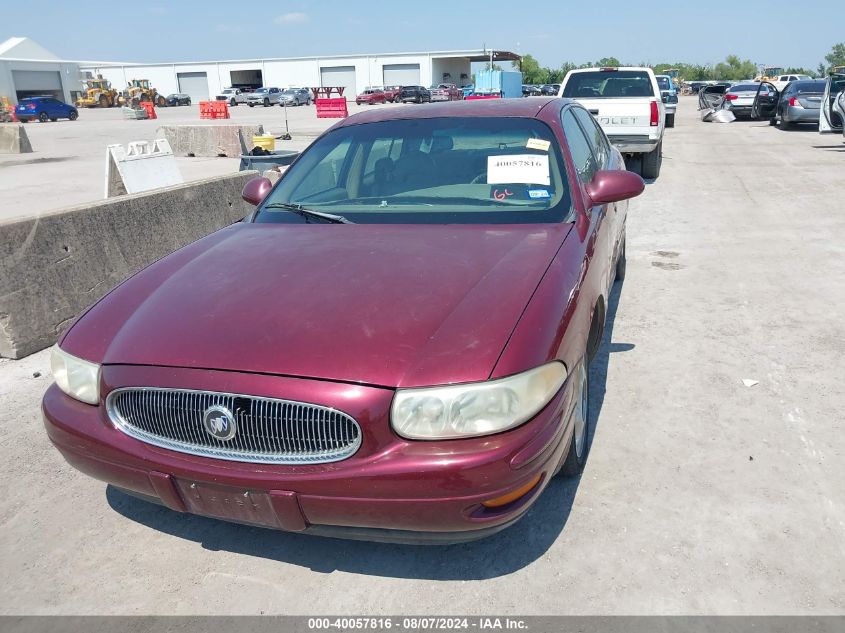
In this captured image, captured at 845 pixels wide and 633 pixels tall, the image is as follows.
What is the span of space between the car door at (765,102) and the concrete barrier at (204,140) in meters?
17.9

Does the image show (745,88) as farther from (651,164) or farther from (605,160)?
(605,160)

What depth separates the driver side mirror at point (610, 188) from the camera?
3.55m

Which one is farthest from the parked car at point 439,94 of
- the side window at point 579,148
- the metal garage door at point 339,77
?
the side window at point 579,148

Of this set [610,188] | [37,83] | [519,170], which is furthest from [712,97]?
[37,83]

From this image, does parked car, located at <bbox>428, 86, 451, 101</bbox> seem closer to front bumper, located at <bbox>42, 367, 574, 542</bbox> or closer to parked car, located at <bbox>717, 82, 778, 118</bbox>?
parked car, located at <bbox>717, 82, 778, 118</bbox>

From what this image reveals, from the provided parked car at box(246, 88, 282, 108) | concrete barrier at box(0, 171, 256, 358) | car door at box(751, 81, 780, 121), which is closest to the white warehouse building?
parked car at box(246, 88, 282, 108)

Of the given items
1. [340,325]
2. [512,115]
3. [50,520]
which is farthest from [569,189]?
[50,520]

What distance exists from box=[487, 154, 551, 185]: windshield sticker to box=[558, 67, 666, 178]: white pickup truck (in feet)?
24.1

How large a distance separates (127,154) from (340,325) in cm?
663

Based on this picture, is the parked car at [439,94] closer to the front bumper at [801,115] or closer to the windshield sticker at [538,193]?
the front bumper at [801,115]

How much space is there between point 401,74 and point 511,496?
83.6 m

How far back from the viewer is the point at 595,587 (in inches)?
98.3
